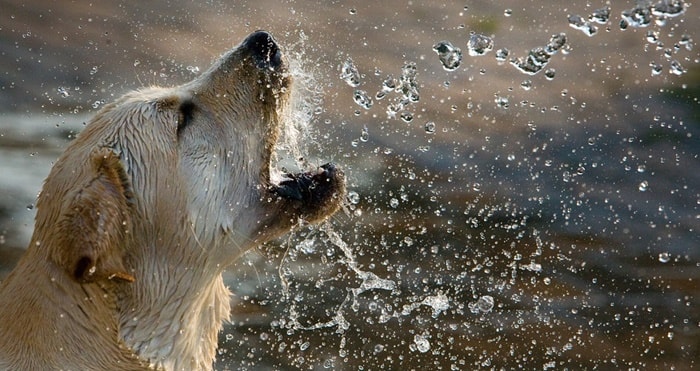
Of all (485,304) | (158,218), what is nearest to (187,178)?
(158,218)

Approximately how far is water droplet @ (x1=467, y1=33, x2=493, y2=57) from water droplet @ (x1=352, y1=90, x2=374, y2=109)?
0.97 metres

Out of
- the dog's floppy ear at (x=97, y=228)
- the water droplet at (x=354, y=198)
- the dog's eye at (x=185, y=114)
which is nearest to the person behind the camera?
the dog's floppy ear at (x=97, y=228)

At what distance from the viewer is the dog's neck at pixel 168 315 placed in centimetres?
396

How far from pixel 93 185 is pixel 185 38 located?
5538 millimetres

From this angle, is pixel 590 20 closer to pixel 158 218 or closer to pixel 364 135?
pixel 364 135

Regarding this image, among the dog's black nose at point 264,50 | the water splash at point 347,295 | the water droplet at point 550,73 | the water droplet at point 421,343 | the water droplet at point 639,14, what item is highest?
the dog's black nose at point 264,50

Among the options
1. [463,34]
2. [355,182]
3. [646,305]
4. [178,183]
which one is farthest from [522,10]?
[178,183]

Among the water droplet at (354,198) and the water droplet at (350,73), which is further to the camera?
the water droplet at (350,73)

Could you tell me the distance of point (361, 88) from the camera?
8609mm

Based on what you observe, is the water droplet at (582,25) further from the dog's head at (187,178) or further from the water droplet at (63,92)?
the dog's head at (187,178)

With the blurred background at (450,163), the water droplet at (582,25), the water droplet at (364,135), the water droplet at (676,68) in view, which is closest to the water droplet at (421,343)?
the blurred background at (450,163)

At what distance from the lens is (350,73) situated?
8625 millimetres

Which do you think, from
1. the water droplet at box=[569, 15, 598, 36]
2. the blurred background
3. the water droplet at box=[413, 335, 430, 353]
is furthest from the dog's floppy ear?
the water droplet at box=[569, 15, 598, 36]

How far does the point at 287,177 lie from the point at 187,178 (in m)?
0.56
